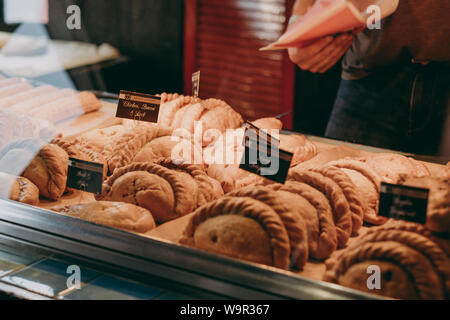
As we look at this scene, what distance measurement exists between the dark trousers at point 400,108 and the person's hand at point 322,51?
52 cm

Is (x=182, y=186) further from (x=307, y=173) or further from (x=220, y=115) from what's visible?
(x=220, y=115)

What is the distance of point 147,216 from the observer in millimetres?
1525

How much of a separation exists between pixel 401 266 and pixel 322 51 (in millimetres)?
973

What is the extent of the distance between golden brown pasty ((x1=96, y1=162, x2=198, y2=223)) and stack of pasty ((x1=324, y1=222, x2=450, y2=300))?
557mm

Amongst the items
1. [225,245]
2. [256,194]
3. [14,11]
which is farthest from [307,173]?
[14,11]

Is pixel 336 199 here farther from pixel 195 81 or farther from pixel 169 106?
pixel 169 106

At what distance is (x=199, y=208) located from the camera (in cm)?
140

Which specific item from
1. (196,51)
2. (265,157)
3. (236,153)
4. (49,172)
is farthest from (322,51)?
(196,51)

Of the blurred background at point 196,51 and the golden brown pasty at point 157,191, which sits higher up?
the blurred background at point 196,51

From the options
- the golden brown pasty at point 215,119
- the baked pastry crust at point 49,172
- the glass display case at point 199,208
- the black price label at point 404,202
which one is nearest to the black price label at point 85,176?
the glass display case at point 199,208

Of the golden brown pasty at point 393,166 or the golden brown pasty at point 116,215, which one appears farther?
the golden brown pasty at point 393,166

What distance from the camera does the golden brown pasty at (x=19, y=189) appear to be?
167cm

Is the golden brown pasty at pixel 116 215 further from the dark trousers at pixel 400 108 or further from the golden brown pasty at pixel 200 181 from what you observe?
the dark trousers at pixel 400 108
